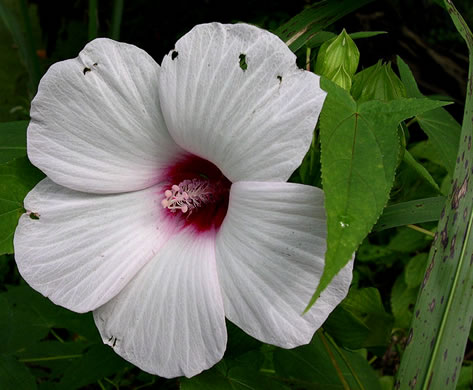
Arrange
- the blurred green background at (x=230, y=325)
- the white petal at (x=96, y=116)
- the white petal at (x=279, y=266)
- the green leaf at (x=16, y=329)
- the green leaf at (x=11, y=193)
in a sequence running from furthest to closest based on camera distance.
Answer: the green leaf at (x=16, y=329) → the blurred green background at (x=230, y=325) → the green leaf at (x=11, y=193) → the white petal at (x=96, y=116) → the white petal at (x=279, y=266)

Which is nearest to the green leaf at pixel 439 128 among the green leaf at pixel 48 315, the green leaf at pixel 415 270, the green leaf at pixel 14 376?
the green leaf at pixel 415 270

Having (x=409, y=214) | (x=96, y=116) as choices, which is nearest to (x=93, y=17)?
(x=96, y=116)

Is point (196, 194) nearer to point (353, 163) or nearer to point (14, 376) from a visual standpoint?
point (353, 163)

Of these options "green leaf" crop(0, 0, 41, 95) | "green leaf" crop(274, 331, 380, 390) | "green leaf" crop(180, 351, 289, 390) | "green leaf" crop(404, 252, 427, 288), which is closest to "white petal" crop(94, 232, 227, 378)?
"green leaf" crop(180, 351, 289, 390)

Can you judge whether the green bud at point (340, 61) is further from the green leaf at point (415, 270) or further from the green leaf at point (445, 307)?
the green leaf at point (415, 270)

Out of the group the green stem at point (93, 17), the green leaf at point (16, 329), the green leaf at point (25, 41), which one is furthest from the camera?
the green leaf at point (25, 41)

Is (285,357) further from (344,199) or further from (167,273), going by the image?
(344,199)

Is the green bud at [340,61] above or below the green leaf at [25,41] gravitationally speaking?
above
